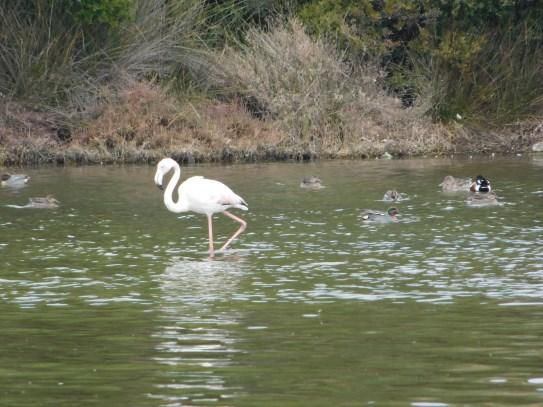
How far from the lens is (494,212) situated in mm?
21375

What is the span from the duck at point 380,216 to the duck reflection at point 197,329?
3.81 meters

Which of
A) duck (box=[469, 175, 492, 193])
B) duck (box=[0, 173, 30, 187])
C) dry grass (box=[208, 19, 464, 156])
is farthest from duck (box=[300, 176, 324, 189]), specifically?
dry grass (box=[208, 19, 464, 156])

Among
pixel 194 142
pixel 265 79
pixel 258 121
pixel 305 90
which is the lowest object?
pixel 194 142

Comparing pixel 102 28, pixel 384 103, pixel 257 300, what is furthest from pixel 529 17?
pixel 257 300

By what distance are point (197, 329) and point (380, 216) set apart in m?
8.79

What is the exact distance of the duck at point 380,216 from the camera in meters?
20.2

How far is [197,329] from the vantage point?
38.5 ft

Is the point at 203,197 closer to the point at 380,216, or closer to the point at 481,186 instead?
the point at 380,216

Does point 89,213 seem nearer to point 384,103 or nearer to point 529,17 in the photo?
point 384,103

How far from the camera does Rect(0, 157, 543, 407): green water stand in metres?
9.44

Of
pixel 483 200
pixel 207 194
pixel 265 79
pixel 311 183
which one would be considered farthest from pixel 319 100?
pixel 207 194

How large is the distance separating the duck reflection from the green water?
0.9 inches

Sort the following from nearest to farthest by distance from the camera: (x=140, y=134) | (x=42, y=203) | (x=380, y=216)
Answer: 1. (x=380, y=216)
2. (x=42, y=203)
3. (x=140, y=134)

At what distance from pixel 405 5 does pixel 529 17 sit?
3.39m
